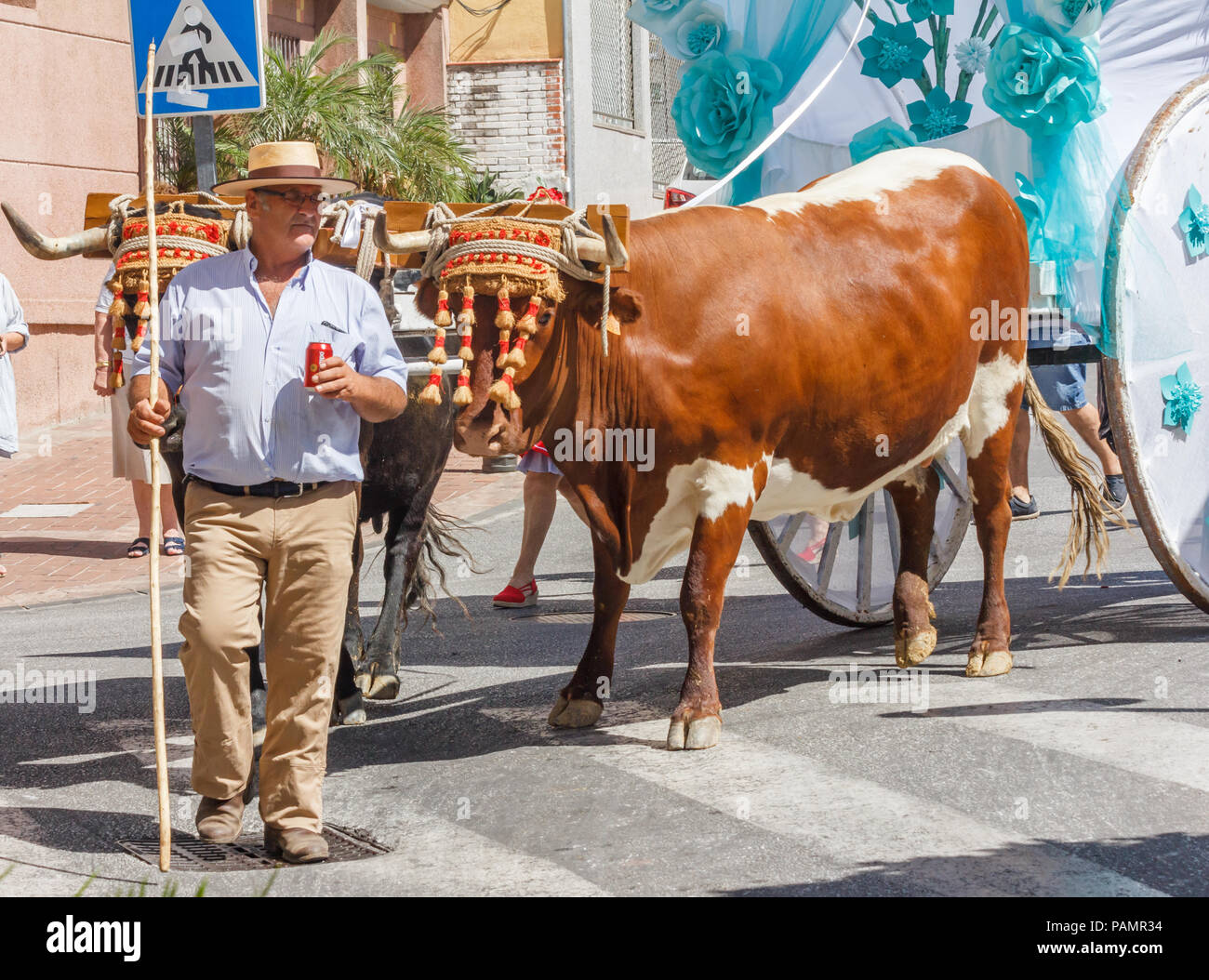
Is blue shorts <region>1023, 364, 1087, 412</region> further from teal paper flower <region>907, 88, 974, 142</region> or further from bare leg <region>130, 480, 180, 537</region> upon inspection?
bare leg <region>130, 480, 180, 537</region>

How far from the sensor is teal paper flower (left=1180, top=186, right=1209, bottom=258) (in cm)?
656

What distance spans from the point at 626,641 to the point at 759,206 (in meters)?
2.46

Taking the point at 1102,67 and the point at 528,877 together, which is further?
the point at 1102,67

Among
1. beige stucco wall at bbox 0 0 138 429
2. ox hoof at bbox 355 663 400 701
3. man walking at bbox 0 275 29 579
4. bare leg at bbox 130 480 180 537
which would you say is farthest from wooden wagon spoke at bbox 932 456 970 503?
beige stucco wall at bbox 0 0 138 429

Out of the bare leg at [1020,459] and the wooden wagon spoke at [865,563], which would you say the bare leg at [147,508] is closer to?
the wooden wagon spoke at [865,563]

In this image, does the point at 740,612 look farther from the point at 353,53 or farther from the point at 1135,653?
the point at 353,53

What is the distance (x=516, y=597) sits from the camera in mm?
8859

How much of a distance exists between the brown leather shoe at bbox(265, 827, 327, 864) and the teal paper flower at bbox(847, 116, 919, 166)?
424 cm

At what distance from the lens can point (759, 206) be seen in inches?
233

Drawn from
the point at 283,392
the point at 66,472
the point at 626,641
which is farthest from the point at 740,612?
the point at 66,472

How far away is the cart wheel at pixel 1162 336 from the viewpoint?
Result: 629 cm

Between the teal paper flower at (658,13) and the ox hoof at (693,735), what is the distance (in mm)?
3364

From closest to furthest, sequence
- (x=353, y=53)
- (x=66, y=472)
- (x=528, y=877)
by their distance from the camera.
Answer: (x=528, y=877), (x=66, y=472), (x=353, y=53)

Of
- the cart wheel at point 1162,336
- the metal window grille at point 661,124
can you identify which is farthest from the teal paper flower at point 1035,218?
the metal window grille at point 661,124
